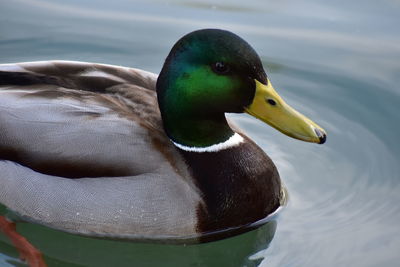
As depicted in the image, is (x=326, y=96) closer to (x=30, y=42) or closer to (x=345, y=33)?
(x=345, y=33)

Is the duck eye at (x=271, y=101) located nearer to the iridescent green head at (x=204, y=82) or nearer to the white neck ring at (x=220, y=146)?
the iridescent green head at (x=204, y=82)

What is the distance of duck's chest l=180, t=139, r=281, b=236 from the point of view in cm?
541

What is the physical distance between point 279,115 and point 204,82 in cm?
52

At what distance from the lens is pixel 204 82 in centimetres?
534

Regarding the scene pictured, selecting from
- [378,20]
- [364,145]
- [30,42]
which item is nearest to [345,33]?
[378,20]

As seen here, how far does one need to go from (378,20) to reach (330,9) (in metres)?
0.51

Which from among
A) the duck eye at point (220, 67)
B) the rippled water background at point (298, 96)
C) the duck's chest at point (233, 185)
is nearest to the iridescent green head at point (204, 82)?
the duck eye at point (220, 67)

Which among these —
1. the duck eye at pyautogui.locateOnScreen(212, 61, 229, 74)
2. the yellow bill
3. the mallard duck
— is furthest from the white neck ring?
the duck eye at pyautogui.locateOnScreen(212, 61, 229, 74)

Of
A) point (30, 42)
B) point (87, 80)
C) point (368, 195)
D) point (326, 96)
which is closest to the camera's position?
point (87, 80)

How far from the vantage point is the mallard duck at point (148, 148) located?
525 cm

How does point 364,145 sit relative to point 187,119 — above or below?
below

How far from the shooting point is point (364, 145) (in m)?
6.80

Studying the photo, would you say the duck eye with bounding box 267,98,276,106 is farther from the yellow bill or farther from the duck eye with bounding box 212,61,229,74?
the duck eye with bounding box 212,61,229,74

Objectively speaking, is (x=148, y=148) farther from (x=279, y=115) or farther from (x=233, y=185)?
(x=279, y=115)
